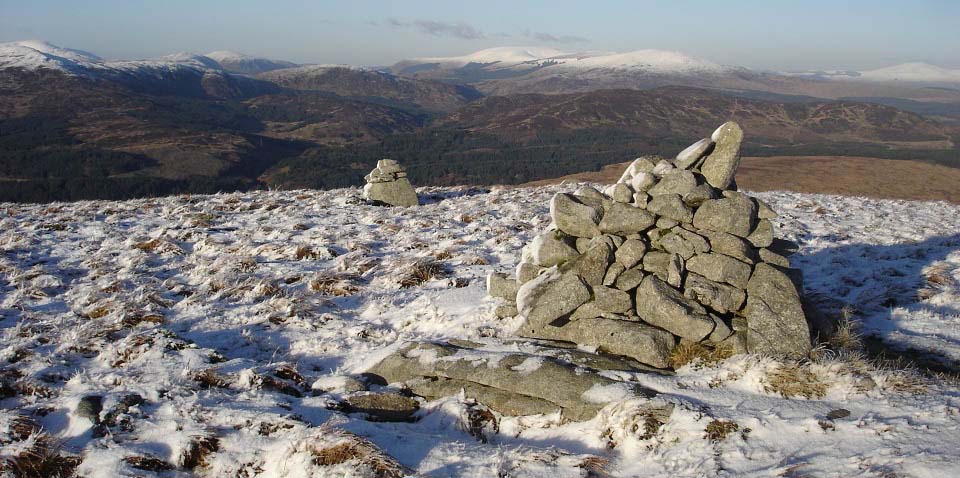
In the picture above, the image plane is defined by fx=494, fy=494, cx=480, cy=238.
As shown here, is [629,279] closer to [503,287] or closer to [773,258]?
Result: [503,287]

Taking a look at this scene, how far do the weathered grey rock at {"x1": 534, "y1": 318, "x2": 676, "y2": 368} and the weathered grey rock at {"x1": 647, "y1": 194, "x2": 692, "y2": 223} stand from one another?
2582 millimetres

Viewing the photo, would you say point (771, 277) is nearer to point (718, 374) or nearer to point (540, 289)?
point (718, 374)

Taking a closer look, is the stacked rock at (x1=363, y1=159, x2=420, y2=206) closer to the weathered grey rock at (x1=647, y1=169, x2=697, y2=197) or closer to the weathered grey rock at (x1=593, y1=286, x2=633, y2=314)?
the weathered grey rock at (x1=647, y1=169, x2=697, y2=197)

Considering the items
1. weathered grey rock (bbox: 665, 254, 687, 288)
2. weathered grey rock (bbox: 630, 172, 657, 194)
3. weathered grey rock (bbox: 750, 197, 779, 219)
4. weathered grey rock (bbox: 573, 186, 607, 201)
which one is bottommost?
weathered grey rock (bbox: 665, 254, 687, 288)

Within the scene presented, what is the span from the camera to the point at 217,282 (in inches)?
528

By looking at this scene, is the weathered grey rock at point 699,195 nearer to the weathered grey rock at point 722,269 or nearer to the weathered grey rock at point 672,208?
the weathered grey rock at point 672,208

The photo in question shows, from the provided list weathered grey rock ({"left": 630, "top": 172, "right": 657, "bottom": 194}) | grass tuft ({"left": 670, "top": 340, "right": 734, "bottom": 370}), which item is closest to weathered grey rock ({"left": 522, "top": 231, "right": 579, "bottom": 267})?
weathered grey rock ({"left": 630, "top": 172, "right": 657, "bottom": 194})

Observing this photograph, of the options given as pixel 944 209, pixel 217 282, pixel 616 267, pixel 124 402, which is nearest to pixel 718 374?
pixel 616 267

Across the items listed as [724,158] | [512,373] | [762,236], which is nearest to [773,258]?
[762,236]

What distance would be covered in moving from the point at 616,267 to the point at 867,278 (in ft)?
33.3

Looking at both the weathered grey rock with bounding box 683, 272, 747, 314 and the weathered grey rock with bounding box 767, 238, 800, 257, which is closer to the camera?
the weathered grey rock with bounding box 683, 272, 747, 314

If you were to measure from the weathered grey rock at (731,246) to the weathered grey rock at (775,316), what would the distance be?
1.27 ft

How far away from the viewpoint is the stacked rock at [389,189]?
26.0m

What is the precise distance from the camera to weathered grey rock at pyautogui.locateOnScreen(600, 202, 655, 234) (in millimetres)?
10453
